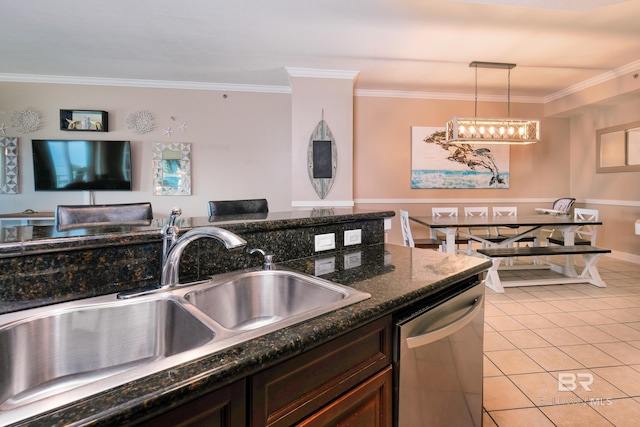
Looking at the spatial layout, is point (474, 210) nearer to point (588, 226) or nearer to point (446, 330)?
point (588, 226)

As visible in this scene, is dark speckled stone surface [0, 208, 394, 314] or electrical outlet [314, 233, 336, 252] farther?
electrical outlet [314, 233, 336, 252]

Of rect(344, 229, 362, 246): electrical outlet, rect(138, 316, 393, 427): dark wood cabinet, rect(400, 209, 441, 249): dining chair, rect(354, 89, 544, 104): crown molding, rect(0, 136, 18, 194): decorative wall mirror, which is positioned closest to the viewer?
rect(138, 316, 393, 427): dark wood cabinet

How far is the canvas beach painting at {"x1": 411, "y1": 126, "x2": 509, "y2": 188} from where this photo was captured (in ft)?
15.9

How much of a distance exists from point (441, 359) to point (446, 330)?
11 centimetres

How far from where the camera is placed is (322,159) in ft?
13.2

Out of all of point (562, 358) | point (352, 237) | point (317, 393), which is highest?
point (352, 237)

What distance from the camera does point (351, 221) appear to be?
1558 mm

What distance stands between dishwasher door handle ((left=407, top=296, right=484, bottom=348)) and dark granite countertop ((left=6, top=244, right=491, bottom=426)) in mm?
118

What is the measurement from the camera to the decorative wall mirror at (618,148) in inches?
167

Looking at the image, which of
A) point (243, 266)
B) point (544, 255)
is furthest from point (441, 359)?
point (544, 255)

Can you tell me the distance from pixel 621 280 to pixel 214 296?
15.6 feet

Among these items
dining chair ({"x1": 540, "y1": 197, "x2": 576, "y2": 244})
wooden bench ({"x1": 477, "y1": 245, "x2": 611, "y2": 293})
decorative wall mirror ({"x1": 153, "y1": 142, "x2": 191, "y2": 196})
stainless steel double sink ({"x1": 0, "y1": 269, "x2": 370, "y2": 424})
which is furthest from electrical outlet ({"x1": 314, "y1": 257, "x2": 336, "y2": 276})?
dining chair ({"x1": 540, "y1": 197, "x2": 576, "y2": 244})

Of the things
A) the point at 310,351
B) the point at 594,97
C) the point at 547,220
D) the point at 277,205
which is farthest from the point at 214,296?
the point at 594,97

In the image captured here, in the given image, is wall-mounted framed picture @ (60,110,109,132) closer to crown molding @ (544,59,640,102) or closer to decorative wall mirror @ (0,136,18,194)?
decorative wall mirror @ (0,136,18,194)
